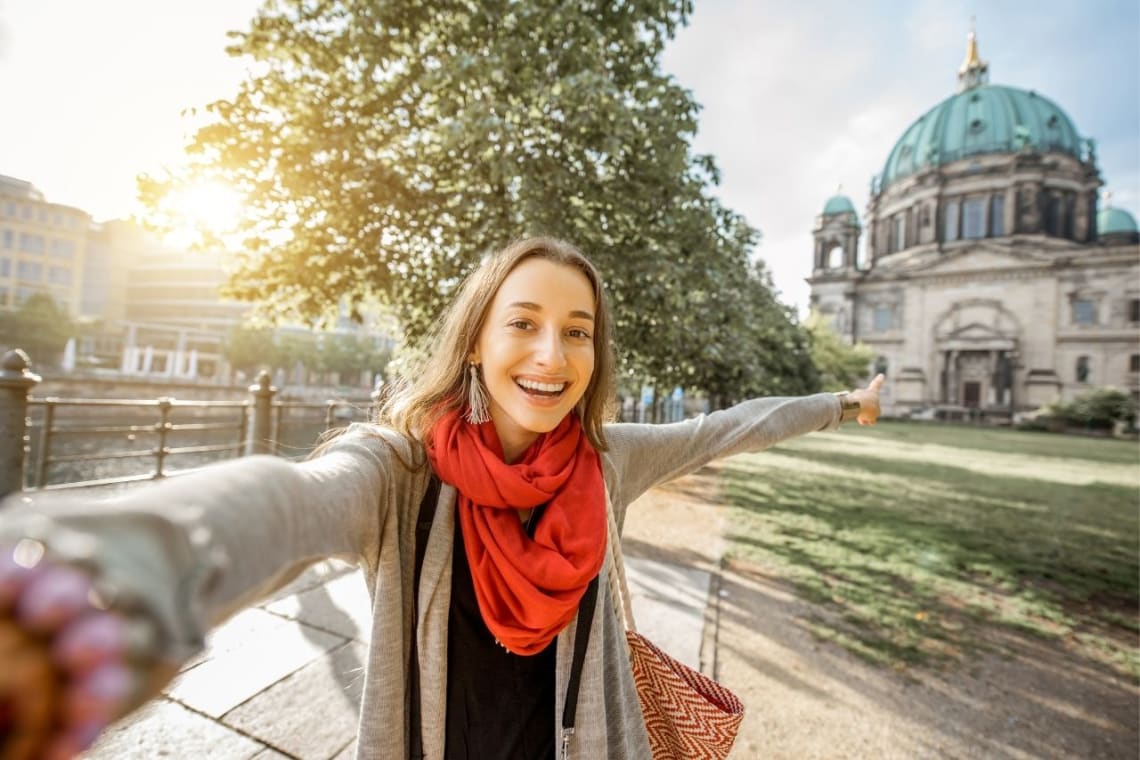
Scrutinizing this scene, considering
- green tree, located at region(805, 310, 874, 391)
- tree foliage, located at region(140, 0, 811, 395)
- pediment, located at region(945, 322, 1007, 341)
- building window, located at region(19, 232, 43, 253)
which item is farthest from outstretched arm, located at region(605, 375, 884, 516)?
building window, located at region(19, 232, 43, 253)

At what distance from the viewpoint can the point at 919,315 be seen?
5281 cm

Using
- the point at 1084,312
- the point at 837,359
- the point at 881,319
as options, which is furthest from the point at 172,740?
the point at 1084,312

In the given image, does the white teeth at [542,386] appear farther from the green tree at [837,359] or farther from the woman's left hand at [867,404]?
the green tree at [837,359]

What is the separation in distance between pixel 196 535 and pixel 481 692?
1134 mm

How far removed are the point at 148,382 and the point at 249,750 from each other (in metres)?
39.3

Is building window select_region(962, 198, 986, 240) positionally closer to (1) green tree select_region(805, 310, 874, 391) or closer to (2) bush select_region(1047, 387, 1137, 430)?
(1) green tree select_region(805, 310, 874, 391)

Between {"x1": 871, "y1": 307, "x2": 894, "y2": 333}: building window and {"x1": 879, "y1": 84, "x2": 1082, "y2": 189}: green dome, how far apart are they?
51.9 ft

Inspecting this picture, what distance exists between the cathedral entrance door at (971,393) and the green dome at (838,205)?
22458 mm

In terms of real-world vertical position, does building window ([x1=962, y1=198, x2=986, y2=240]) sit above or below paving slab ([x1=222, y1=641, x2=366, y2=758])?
above

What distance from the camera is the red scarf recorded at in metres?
1.31

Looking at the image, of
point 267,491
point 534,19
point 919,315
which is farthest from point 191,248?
point 919,315

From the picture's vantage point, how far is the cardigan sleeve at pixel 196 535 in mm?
432

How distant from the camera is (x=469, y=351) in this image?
167 cm

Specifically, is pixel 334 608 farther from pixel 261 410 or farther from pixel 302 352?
pixel 302 352
